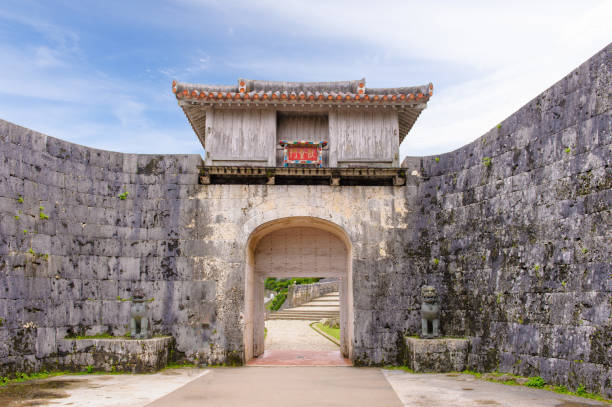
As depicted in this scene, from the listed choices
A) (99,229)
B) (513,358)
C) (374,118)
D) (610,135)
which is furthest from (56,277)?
(610,135)

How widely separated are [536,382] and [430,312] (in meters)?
2.86

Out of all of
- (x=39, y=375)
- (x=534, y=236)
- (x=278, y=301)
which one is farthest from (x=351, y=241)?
(x=278, y=301)

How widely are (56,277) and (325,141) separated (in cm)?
786

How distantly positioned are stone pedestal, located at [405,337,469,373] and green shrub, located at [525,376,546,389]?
6.61 feet

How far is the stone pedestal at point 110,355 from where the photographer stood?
10695 mm

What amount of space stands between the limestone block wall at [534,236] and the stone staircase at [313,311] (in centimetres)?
1554

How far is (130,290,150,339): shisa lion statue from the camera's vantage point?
1111cm

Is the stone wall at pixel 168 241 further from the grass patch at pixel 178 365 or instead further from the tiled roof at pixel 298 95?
the tiled roof at pixel 298 95

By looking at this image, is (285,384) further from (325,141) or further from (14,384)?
(325,141)

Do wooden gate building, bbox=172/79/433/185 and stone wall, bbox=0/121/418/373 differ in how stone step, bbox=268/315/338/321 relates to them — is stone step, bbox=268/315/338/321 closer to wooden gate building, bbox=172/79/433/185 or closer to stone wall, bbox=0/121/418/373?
stone wall, bbox=0/121/418/373

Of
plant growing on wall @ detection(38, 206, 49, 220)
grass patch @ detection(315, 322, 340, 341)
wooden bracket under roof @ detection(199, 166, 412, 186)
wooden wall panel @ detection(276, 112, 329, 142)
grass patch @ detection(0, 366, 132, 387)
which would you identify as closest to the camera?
grass patch @ detection(0, 366, 132, 387)

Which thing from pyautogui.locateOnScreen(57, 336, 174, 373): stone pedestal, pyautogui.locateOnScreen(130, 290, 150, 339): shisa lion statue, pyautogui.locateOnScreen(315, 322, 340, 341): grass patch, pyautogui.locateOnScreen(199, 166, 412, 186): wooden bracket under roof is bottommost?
pyautogui.locateOnScreen(315, 322, 340, 341): grass patch

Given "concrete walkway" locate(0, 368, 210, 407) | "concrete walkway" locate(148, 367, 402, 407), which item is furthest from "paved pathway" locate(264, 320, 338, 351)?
"concrete walkway" locate(0, 368, 210, 407)

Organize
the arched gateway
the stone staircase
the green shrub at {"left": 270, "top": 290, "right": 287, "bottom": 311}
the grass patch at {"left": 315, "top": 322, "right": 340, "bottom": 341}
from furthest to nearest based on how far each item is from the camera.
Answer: the green shrub at {"left": 270, "top": 290, "right": 287, "bottom": 311} → the stone staircase → the grass patch at {"left": 315, "top": 322, "right": 340, "bottom": 341} → the arched gateway
